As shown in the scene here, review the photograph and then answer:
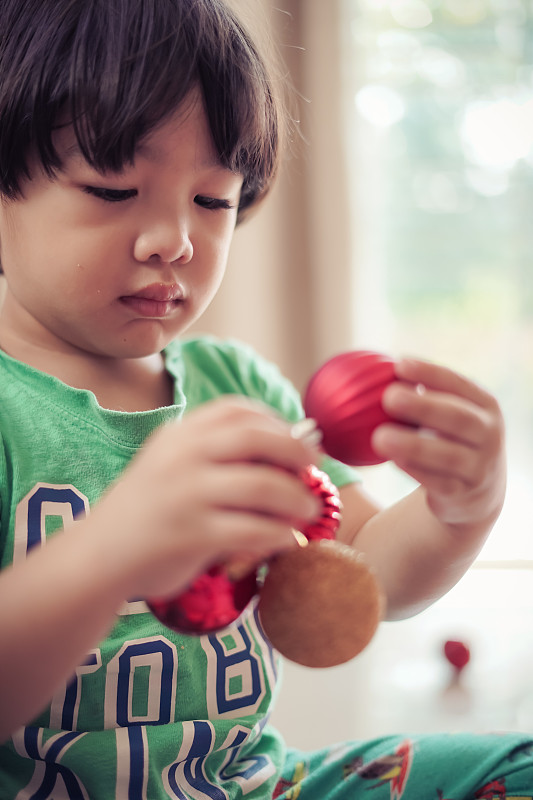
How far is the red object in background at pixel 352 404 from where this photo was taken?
17.7 inches

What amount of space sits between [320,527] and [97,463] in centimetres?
22

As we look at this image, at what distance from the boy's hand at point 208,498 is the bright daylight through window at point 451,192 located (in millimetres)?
1369

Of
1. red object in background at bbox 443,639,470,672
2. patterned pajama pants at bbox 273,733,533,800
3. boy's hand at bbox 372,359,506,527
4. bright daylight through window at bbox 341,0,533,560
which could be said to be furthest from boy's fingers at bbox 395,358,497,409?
bright daylight through window at bbox 341,0,533,560

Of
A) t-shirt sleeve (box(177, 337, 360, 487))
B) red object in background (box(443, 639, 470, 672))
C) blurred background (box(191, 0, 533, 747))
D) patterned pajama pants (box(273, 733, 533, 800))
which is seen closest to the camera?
patterned pajama pants (box(273, 733, 533, 800))

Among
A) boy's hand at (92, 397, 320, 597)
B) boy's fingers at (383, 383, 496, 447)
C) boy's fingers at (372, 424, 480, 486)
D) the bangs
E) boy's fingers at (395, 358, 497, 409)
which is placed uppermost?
the bangs

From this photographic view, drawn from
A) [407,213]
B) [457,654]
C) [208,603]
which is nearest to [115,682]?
[208,603]

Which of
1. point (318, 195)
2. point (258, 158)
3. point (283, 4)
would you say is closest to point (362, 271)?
point (318, 195)

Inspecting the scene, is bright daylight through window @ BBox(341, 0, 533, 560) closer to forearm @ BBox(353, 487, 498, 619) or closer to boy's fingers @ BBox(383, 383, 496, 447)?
forearm @ BBox(353, 487, 498, 619)

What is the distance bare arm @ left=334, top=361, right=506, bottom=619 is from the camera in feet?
1.48

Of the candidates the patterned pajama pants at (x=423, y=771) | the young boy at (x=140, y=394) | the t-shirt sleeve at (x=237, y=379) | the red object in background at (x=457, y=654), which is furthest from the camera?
the red object in background at (x=457, y=654)

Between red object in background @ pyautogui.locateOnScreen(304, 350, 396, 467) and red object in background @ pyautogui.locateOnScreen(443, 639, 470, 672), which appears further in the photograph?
red object in background @ pyautogui.locateOnScreen(443, 639, 470, 672)

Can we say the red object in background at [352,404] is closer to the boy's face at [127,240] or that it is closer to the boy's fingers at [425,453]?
the boy's fingers at [425,453]

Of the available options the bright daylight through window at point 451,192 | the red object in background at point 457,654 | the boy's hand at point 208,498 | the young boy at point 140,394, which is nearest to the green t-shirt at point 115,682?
the young boy at point 140,394

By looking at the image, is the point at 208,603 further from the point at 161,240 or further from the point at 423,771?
the point at 423,771
